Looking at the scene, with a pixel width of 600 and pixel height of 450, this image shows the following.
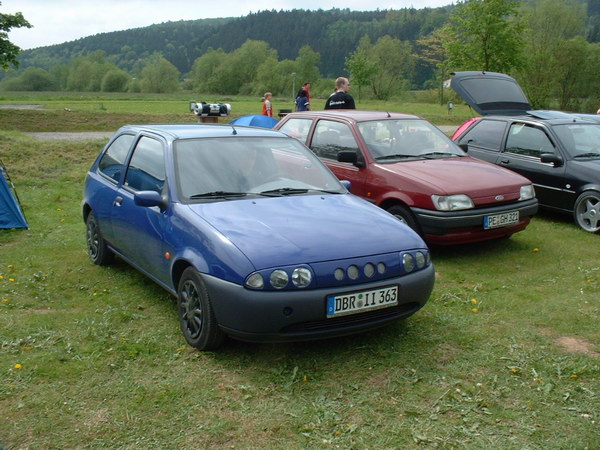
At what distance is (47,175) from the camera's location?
41.1 feet

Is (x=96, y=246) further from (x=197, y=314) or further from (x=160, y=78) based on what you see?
(x=160, y=78)

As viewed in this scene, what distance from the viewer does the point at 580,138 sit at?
8.72 metres

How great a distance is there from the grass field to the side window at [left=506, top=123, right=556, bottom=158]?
306 centimetres

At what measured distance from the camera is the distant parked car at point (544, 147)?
8.14 meters

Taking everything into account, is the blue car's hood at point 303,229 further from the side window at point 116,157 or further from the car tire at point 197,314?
the side window at point 116,157

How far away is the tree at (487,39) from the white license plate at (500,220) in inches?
701

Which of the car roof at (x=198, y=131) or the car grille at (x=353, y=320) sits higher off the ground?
the car roof at (x=198, y=131)

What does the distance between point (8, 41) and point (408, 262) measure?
2411 centimetres

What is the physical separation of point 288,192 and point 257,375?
Result: 5.34 ft

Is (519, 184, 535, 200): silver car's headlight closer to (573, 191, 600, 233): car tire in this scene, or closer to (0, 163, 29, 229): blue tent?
(573, 191, 600, 233): car tire

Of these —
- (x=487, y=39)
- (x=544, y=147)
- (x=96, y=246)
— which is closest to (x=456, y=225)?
(x=544, y=147)

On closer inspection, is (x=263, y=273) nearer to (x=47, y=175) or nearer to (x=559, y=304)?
(x=559, y=304)

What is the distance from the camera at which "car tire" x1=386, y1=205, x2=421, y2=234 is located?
22.0 feet

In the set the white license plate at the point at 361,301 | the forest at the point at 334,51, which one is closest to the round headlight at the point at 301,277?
the white license plate at the point at 361,301
